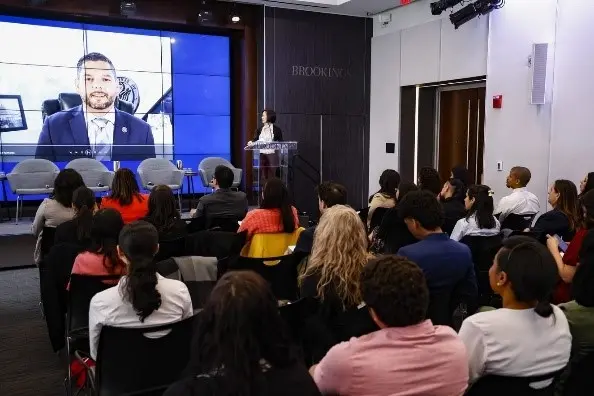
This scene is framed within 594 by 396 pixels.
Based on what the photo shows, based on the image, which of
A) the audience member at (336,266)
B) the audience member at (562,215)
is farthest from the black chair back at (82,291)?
the audience member at (562,215)

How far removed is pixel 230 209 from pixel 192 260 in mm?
1774

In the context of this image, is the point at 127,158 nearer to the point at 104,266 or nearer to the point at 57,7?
the point at 57,7

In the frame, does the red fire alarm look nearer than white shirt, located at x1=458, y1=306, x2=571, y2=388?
No

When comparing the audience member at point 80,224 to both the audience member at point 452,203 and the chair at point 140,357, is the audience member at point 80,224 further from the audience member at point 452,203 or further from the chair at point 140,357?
the audience member at point 452,203

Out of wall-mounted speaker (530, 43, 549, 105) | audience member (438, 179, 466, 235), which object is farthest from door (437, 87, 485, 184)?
audience member (438, 179, 466, 235)

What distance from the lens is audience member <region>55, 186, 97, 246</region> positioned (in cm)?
332

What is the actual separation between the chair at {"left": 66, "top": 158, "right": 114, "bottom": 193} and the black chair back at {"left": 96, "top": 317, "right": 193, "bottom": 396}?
258 inches

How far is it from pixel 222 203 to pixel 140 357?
8.84 feet

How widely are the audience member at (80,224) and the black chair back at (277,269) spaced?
3.09 ft

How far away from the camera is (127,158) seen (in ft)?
30.4

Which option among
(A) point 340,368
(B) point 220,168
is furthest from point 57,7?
(A) point 340,368

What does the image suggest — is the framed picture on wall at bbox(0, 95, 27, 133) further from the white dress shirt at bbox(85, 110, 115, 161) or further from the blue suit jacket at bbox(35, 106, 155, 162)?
the white dress shirt at bbox(85, 110, 115, 161)

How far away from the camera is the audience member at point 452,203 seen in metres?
4.50

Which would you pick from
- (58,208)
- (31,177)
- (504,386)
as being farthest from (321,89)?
(504,386)
